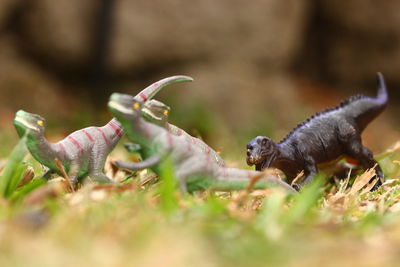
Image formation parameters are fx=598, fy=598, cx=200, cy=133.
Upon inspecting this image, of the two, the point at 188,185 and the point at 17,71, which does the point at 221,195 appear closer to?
the point at 188,185

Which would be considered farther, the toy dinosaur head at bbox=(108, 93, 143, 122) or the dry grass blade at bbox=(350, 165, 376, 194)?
the dry grass blade at bbox=(350, 165, 376, 194)

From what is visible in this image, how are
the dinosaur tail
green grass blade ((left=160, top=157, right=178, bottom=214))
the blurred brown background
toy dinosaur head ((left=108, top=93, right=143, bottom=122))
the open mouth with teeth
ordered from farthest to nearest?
the blurred brown background < the dinosaur tail < the open mouth with teeth < toy dinosaur head ((left=108, top=93, right=143, bottom=122)) < green grass blade ((left=160, top=157, right=178, bottom=214))

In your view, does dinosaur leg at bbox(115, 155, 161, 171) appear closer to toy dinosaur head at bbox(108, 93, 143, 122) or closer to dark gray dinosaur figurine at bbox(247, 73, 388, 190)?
toy dinosaur head at bbox(108, 93, 143, 122)

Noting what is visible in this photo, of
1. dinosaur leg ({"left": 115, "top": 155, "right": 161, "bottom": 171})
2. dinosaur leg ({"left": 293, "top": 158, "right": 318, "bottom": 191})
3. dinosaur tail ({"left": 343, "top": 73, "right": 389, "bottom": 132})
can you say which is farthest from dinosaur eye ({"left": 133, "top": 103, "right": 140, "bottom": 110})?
dinosaur tail ({"left": 343, "top": 73, "right": 389, "bottom": 132})

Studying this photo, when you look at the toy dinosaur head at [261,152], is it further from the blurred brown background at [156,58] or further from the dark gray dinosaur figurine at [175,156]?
the blurred brown background at [156,58]

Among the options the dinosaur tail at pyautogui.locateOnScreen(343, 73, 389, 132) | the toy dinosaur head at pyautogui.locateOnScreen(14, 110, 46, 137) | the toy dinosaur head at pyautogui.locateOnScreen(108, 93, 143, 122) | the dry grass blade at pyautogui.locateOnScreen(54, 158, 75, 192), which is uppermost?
the dinosaur tail at pyautogui.locateOnScreen(343, 73, 389, 132)

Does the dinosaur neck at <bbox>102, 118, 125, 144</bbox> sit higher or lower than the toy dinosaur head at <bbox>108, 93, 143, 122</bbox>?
lower

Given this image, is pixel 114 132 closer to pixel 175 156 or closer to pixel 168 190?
pixel 175 156
